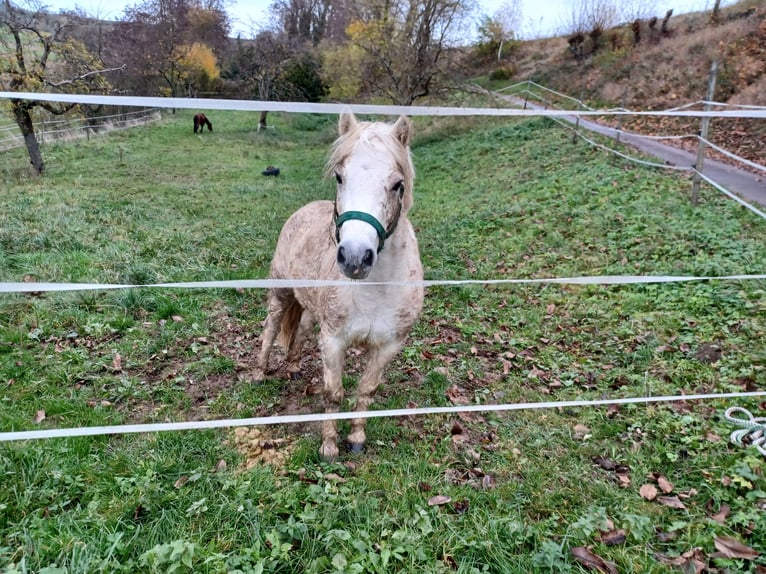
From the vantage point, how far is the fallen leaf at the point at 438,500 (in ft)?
8.98

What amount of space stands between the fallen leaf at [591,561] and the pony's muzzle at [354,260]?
6.19 ft

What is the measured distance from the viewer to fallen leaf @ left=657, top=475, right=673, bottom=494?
2863 mm

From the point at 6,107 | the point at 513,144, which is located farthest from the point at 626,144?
the point at 6,107

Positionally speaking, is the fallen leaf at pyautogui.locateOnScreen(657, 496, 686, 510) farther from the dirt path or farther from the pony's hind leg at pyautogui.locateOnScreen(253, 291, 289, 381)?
the dirt path

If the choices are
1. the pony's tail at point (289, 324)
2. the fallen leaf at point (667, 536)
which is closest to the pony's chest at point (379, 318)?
the pony's tail at point (289, 324)

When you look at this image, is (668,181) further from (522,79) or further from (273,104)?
(522,79)

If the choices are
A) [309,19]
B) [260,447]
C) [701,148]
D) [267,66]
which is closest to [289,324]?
[260,447]

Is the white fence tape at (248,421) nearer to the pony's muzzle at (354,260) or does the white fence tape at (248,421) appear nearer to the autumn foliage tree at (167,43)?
the pony's muzzle at (354,260)

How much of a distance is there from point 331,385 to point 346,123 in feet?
5.98

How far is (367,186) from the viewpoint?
2.21 meters

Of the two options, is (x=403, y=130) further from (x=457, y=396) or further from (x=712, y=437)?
(x=712, y=437)

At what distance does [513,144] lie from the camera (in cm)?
1554

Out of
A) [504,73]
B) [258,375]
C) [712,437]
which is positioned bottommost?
[258,375]

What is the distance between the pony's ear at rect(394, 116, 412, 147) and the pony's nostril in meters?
0.86
